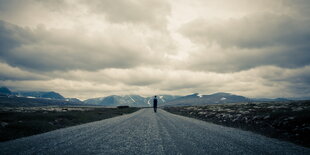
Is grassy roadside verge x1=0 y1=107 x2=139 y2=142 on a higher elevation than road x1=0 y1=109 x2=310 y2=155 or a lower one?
lower

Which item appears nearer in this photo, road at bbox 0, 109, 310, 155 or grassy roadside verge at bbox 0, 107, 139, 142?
road at bbox 0, 109, 310, 155

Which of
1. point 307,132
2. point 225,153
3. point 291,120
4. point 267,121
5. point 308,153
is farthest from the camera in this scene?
point 267,121

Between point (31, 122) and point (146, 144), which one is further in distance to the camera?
point (31, 122)

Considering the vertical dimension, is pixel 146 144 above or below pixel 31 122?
above

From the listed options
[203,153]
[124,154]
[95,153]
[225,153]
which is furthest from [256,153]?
[95,153]

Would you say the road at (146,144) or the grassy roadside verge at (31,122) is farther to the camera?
the grassy roadside verge at (31,122)

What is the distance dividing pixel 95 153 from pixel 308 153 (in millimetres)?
8465

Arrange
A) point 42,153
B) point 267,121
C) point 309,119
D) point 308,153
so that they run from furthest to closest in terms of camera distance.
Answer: point 267,121, point 309,119, point 308,153, point 42,153

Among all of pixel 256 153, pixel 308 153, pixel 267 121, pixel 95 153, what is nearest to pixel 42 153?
pixel 95 153

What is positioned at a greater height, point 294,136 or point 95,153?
point 95,153

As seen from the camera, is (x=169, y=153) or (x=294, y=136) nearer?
(x=169, y=153)

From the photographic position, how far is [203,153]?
248 inches

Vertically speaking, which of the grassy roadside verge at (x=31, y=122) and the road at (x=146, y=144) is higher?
the road at (x=146, y=144)

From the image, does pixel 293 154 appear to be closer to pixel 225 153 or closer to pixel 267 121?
pixel 225 153
